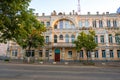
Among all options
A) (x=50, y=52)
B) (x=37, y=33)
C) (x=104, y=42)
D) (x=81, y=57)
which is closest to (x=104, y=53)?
(x=104, y=42)

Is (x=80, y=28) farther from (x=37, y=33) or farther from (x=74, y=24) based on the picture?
(x=37, y=33)

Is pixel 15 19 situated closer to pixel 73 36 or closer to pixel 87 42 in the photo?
pixel 87 42

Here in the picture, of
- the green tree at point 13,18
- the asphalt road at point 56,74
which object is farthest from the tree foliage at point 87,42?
the green tree at point 13,18

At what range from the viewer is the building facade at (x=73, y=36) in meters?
45.9

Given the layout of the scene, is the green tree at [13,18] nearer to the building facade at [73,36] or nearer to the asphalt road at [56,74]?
the asphalt road at [56,74]

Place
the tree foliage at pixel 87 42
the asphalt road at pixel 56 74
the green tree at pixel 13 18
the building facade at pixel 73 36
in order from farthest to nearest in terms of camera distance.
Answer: the building facade at pixel 73 36, the tree foliage at pixel 87 42, the asphalt road at pixel 56 74, the green tree at pixel 13 18

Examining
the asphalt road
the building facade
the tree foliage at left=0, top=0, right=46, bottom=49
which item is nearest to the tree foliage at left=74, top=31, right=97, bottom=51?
the building facade

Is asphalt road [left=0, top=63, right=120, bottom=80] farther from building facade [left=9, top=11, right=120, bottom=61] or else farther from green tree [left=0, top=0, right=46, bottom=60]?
building facade [left=9, top=11, right=120, bottom=61]

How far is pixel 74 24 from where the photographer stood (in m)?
47.5

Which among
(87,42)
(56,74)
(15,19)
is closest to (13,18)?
(15,19)

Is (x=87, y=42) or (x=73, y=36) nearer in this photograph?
(x=87, y=42)

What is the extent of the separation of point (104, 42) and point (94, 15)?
7.98m

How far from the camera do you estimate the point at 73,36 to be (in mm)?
47188

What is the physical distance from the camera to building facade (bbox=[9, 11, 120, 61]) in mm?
45938
